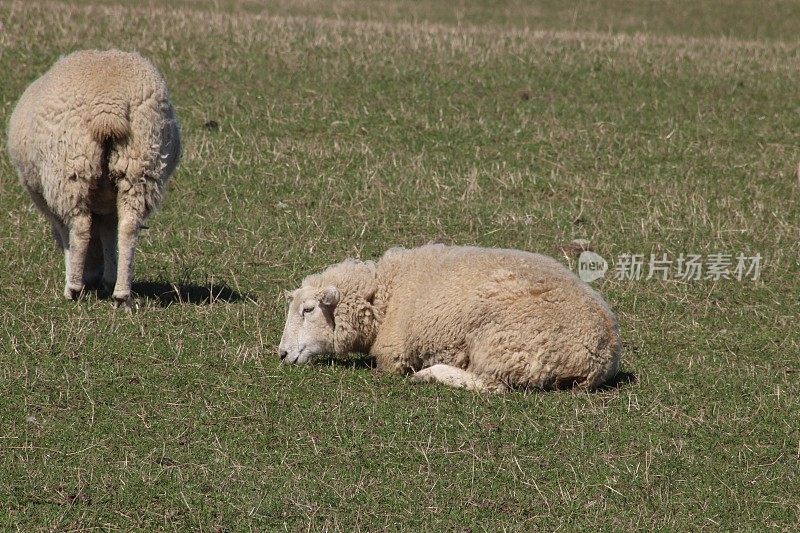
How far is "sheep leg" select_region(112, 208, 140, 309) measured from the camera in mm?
8336

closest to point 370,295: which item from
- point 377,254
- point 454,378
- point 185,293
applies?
point 454,378

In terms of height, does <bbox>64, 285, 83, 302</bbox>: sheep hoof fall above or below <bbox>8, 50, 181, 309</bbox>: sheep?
below

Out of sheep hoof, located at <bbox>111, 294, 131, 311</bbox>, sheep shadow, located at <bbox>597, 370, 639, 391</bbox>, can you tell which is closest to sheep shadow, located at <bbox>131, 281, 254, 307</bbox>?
sheep hoof, located at <bbox>111, 294, 131, 311</bbox>

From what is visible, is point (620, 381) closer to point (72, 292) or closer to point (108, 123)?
point (108, 123)

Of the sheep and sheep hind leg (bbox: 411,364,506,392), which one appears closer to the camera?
sheep hind leg (bbox: 411,364,506,392)

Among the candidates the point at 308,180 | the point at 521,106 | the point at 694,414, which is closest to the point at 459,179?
the point at 308,180

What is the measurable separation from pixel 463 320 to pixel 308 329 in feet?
3.65

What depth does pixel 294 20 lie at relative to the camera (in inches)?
782

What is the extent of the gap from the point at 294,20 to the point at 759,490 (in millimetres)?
15239

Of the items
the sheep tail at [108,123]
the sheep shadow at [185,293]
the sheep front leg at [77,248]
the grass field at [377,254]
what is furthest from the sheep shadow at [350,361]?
the sheep tail at [108,123]

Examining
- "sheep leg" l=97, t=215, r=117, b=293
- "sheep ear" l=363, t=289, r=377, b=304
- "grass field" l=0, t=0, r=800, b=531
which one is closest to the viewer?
"grass field" l=0, t=0, r=800, b=531

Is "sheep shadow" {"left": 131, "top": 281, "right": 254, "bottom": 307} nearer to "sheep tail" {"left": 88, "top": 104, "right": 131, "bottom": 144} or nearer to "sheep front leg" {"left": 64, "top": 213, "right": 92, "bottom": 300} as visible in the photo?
"sheep front leg" {"left": 64, "top": 213, "right": 92, "bottom": 300}

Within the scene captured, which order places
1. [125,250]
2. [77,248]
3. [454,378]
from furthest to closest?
[77,248]
[125,250]
[454,378]

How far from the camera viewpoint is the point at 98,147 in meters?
8.20
